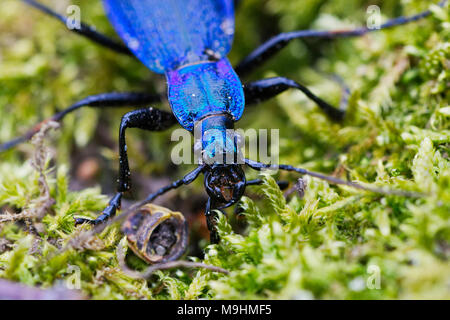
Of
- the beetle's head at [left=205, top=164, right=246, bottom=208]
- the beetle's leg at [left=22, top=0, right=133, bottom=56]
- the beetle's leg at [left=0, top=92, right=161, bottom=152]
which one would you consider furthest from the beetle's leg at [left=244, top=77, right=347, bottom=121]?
the beetle's leg at [left=22, top=0, right=133, bottom=56]

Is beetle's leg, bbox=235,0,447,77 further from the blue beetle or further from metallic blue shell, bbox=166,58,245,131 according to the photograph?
metallic blue shell, bbox=166,58,245,131

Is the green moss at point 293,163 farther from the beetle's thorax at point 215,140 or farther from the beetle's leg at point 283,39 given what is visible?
the beetle's thorax at point 215,140

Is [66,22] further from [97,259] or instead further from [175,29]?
[97,259]

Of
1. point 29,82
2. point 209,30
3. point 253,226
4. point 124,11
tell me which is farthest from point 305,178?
point 29,82

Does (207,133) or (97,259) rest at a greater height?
(207,133)

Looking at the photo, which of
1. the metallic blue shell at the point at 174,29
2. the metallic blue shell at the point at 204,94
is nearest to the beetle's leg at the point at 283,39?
the metallic blue shell at the point at 174,29

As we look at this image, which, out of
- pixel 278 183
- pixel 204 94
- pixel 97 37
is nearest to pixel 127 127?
pixel 204 94

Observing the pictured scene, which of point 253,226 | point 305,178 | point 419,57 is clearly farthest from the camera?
point 419,57
